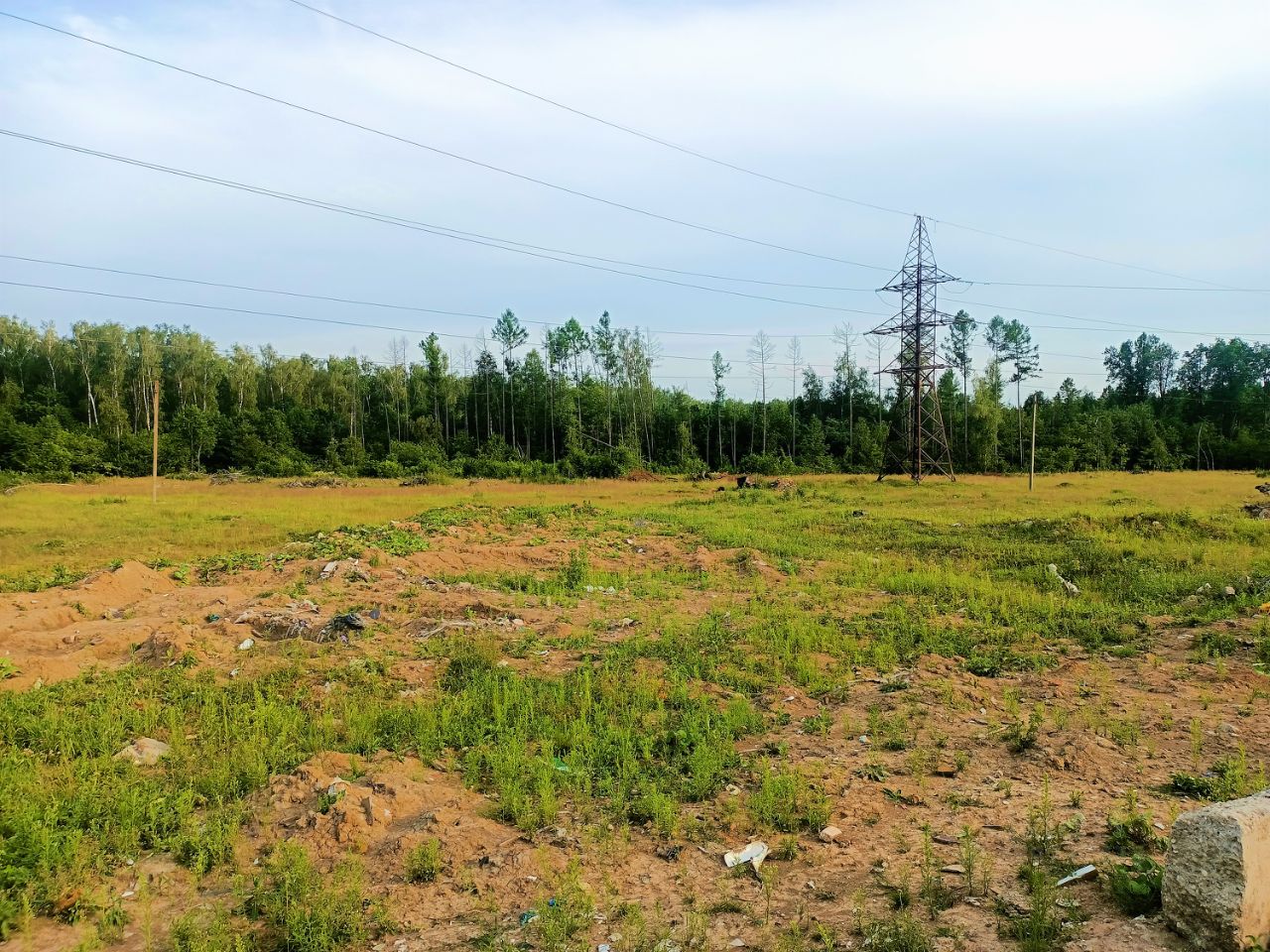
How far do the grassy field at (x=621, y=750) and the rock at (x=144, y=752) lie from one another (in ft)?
0.44

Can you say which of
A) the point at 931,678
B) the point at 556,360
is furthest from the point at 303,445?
the point at 931,678

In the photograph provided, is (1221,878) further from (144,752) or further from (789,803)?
(144,752)

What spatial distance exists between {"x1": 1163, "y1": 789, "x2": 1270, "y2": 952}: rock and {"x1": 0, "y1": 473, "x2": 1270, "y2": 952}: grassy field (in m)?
0.20

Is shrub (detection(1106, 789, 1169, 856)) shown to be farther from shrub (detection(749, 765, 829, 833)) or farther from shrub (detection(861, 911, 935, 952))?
shrub (detection(749, 765, 829, 833))

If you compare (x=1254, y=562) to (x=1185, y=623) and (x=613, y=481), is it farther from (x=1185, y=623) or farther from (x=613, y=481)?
(x=613, y=481)

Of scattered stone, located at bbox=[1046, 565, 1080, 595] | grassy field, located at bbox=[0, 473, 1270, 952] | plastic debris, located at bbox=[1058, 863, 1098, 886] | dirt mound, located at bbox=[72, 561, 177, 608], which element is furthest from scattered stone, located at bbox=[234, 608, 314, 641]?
scattered stone, located at bbox=[1046, 565, 1080, 595]

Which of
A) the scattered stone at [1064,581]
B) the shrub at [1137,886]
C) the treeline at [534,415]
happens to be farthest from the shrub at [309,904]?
the treeline at [534,415]

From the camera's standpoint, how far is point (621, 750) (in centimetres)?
589

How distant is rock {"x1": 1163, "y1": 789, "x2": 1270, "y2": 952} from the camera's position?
3.06 m

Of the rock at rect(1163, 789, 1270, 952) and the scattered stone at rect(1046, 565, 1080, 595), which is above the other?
the rock at rect(1163, 789, 1270, 952)

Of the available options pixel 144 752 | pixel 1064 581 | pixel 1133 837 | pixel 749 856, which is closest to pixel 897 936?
pixel 749 856

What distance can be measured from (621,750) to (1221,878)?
12.9ft

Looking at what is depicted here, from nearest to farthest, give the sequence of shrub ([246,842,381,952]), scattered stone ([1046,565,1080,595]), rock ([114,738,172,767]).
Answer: shrub ([246,842,381,952]) → rock ([114,738,172,767]) → scattered stone ([1046,565,1080,595])

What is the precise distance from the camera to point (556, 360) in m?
68.4
